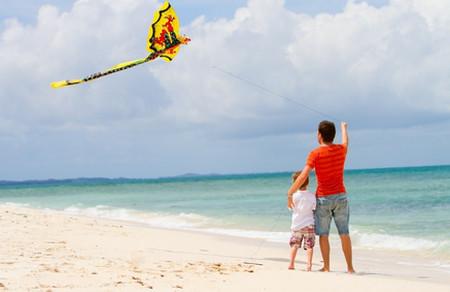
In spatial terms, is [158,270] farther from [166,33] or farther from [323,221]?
[166,33]

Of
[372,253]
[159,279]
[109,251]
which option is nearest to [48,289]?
[159,279]

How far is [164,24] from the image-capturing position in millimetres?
8867

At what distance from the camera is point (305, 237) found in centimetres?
656

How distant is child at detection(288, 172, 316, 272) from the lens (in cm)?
643

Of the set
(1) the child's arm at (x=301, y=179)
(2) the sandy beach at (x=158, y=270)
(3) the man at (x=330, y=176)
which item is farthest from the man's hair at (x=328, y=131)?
(2) the sandy beach at (x=158, y=270)

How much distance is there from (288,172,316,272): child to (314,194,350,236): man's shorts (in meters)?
0.11

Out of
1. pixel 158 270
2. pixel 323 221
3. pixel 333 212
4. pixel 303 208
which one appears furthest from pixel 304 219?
pixel 158 270

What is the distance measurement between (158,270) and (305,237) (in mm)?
1557

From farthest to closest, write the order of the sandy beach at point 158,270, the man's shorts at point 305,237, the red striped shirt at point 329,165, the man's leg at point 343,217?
the man's shorts at point 305,237
the man's leg at point 343,217
the red striped shirt at point 329,165
the sandy beach at point 158,270

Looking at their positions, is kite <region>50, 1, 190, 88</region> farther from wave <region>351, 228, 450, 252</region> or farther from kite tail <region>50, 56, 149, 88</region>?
wave <region>351, 228, 450, 252</region>

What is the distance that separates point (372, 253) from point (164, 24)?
498 centimetres

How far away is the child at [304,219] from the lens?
253 inches

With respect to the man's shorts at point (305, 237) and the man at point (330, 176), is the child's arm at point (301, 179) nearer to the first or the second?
the man at point (330, 176)

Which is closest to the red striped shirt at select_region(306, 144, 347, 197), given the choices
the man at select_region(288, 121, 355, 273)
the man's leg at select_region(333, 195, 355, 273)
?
the man at select_region(288, 121, 355, 273)
